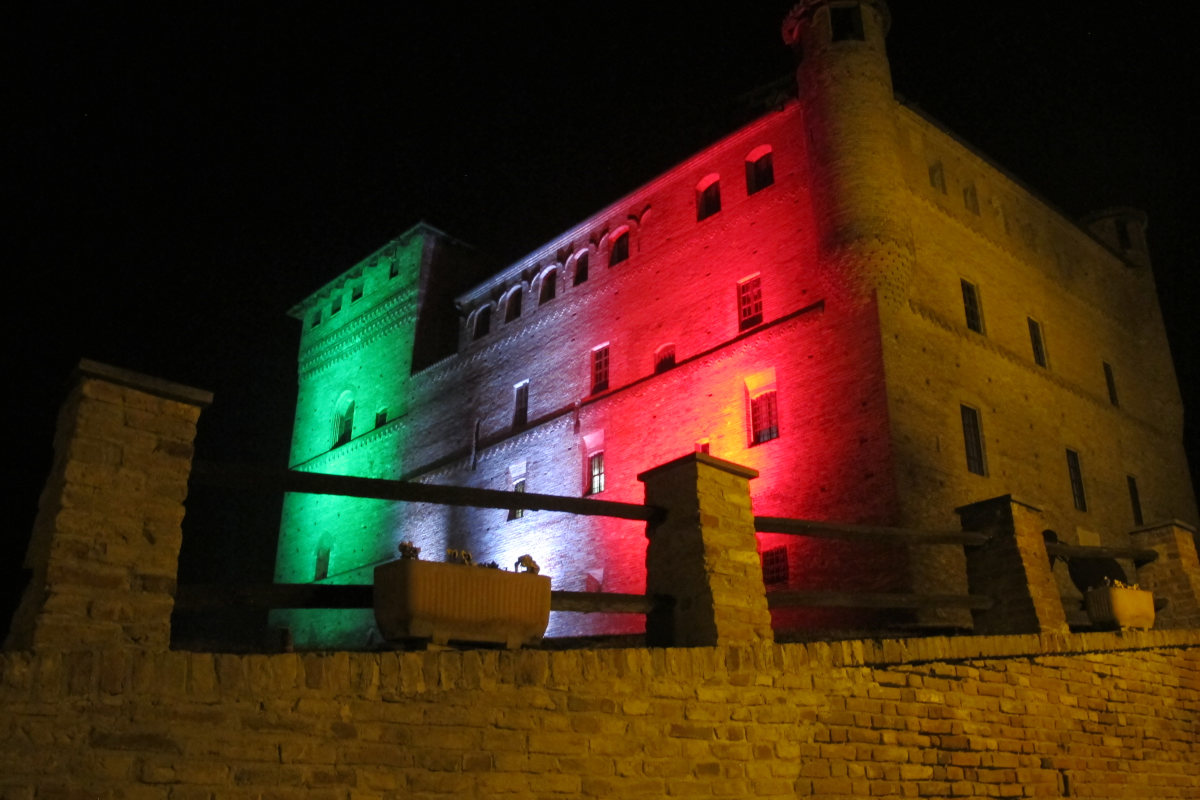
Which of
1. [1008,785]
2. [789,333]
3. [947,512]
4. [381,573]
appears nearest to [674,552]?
[381,573]

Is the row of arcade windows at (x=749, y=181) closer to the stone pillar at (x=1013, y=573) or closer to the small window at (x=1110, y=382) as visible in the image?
the small window at (x=1110, y=382)

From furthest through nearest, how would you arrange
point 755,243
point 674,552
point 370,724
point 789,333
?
point 755,243
point 789,333
point 674,552
point 370,724

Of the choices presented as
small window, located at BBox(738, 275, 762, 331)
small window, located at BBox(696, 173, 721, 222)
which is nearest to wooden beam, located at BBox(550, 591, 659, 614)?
small window, located at BBox(738, 275, 762, 331)

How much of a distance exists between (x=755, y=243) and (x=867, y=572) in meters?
7.67

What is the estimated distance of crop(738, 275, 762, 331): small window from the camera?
1980 cm

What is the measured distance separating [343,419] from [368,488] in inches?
1086

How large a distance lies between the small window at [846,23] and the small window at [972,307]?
548cm

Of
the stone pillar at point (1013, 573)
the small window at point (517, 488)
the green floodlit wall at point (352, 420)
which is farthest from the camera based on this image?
the green floodlit wall at point (352, 420)

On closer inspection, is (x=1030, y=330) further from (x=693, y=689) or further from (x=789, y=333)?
(x=693, y=689)

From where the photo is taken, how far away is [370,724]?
14.4ft

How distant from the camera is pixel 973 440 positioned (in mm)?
18109

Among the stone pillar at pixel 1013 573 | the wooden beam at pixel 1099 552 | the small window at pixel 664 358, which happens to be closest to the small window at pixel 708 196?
the small window at pixel 664 358

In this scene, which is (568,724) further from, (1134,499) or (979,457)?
(1134,499)

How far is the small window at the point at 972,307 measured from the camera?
19516 millimetres
